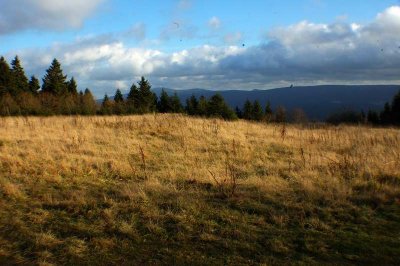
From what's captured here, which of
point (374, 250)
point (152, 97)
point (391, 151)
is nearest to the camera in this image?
point (374, 250)

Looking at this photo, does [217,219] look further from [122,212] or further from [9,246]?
[9,246]

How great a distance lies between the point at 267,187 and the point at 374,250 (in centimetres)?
282

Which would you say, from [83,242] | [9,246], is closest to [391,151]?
[83,242]

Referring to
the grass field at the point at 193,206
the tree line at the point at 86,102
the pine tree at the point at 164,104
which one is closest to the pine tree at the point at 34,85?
the tree line at the point at 86,102

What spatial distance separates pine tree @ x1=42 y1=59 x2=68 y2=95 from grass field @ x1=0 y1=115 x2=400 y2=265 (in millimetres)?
38186

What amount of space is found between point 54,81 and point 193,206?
1821 inches

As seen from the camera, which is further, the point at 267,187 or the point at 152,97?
the point at 152,97

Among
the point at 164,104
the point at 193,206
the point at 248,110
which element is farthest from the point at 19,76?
the point at 193,206

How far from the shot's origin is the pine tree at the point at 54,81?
4816cm

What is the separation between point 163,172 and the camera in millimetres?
9117

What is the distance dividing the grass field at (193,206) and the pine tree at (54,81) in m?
38.2

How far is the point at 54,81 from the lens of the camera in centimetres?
4856

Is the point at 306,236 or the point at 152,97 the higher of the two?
the point at 152,97

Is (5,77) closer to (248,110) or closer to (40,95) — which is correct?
(40,95)
